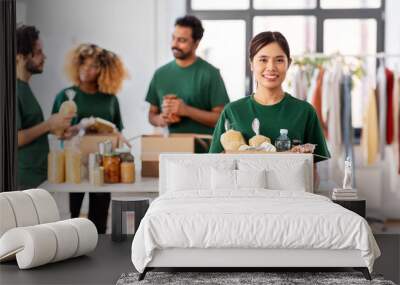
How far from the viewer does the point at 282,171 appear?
586 cm

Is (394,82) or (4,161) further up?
(394,82)

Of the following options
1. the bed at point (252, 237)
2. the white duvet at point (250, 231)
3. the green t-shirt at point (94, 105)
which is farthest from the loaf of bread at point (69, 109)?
the white duvet at point (250, 231)

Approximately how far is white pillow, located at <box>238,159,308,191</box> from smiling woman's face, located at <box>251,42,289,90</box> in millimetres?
811

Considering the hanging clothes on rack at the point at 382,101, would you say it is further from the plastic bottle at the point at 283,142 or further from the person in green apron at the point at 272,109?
the plastic bottle at the point at 283,142

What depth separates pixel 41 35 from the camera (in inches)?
293

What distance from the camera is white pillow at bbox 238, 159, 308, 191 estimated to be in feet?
19.1

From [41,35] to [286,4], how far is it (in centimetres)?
229

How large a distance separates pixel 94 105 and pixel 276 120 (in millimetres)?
1807

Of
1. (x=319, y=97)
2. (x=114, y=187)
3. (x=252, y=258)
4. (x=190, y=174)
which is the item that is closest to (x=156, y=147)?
(x=114, y=187)

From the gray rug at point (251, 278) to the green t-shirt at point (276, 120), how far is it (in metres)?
1.68

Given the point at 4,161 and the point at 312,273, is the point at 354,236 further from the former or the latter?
the point at 4,161

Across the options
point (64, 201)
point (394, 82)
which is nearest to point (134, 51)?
point (64, 201)

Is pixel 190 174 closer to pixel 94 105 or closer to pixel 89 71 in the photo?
pixel 94 105

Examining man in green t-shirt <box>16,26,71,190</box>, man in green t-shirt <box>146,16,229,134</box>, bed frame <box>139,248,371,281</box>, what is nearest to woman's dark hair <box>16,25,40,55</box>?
man in green t-shirt <box>16,26,71,190</box>
